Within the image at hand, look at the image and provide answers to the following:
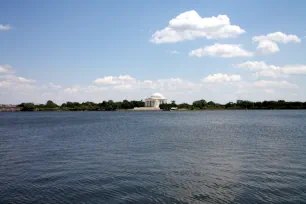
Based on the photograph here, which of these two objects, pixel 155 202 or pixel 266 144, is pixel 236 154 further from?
pixel 155 202

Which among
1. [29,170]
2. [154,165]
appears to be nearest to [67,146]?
[29,170]

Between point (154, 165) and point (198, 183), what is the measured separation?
5.90 meters

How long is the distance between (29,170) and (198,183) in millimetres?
13009

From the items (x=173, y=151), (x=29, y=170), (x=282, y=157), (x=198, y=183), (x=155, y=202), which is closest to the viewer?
(x=155, y=202)

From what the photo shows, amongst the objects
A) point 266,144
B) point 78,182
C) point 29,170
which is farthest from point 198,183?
point 266,144

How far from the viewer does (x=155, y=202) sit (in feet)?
49.3

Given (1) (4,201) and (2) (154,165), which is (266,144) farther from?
(1) (4,201)

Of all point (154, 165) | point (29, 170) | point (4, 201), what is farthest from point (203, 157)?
point (4, 201)

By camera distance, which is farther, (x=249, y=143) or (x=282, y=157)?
→ (x=249, y=143)

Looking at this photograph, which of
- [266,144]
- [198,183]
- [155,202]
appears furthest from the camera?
[266,144]

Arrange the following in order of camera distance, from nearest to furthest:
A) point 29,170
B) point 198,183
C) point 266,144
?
1. point 198,183
2. point 29,170
3. point 266,144

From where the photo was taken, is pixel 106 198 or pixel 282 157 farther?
pixel 282 157

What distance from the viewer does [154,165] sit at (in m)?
23.3

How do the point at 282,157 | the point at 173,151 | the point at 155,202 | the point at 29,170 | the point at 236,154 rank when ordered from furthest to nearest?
the point at 173,151 → the point at 236,154 → the point at 282,157 → the point at 29,170 → the point at 155,202
